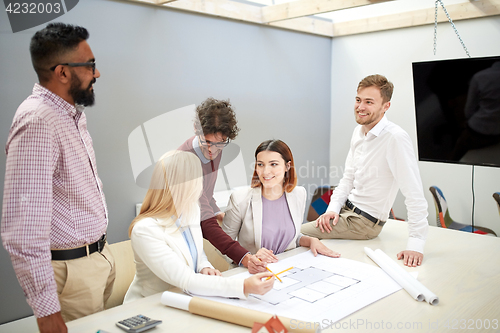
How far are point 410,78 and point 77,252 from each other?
3.87m

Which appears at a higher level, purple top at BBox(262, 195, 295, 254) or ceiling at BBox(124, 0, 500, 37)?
ceiling at BBox(124, 0, 500, 37)

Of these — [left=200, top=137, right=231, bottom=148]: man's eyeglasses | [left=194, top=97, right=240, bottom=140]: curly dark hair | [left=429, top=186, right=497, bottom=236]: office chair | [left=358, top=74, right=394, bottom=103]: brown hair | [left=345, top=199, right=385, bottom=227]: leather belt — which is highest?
[left=358, top=74, right=394, bottom=103]: brown hair

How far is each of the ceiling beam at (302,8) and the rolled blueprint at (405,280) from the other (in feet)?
7.03

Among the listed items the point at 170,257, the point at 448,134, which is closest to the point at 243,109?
the point at 448,134

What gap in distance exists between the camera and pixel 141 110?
3.16m

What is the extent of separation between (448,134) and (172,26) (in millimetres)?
2368

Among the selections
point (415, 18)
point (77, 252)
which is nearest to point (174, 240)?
point (77, 252)

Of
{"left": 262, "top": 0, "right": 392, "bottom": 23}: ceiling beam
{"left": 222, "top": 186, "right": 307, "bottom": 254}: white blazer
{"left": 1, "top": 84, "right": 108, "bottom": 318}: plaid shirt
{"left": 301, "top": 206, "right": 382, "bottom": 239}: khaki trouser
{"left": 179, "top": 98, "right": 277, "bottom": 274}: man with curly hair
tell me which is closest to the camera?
{"left": 1, "top": 84, "right": 108, "bottom": 318}: plaid shirt

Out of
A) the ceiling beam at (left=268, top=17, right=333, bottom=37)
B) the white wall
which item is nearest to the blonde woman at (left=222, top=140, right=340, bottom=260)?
the ceiling beam at (left=268, top=17, right=333, bottom=37)

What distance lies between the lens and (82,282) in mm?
1452

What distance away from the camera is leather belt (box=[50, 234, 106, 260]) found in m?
1.40

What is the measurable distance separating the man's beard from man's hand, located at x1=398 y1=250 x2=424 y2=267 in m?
1.54

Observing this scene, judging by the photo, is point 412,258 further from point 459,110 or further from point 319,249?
point 459,110

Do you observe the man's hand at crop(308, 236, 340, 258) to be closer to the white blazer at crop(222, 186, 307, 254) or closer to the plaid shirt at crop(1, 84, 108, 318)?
the white blazer at crop(222, 186, 307, 254)
